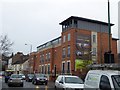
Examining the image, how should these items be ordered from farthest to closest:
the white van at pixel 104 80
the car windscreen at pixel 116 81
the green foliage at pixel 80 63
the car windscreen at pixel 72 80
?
the green foliage at pixel 80 63, the car windscreen at pixel 72 80, the white van at pixel 104 80, the car windscreen at pixel 116 81

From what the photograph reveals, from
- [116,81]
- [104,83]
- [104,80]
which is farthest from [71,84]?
[116,81]

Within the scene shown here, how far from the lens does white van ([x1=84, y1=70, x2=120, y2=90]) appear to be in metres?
10.5

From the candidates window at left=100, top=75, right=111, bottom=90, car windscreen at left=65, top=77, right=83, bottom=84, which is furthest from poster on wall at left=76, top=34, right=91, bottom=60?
window at left=100, top=75, right=111, bottom=90

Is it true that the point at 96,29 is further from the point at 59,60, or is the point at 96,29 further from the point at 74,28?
the point at 59,60

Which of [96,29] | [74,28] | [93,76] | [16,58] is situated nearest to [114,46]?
[96,29]

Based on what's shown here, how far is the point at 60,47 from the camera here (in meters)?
67.6

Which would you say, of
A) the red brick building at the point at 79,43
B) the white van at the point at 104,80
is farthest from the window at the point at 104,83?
the red brick building at the point at 79,43

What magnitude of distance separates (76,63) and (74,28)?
26.1ft

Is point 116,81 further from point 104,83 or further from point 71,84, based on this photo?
point 71,84

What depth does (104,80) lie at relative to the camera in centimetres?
1115

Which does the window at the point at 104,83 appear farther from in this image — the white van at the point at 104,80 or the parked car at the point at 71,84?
the parked car at the point at 71,84

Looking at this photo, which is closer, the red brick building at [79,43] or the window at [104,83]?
the window at [104,83]

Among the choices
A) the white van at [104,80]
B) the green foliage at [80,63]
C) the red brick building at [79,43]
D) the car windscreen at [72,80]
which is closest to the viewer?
the white van at [104,80]

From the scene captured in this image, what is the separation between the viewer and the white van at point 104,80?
10.5 m
